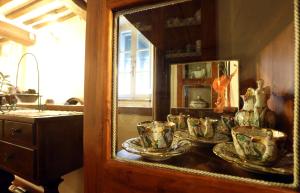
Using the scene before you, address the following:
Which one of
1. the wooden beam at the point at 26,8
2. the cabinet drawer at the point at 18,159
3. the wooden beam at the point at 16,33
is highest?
the wooden beam at the point at 26,8

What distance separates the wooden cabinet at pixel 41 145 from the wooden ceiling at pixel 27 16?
1189 mm

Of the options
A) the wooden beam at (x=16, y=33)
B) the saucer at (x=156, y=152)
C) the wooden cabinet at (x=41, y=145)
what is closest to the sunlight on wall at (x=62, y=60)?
the wooden beam at (x=16, y=33)

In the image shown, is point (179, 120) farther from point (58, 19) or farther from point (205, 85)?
point (58, 19)

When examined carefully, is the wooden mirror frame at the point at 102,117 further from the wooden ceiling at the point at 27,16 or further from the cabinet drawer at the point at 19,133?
the wooden ceiling at the point at 27,16

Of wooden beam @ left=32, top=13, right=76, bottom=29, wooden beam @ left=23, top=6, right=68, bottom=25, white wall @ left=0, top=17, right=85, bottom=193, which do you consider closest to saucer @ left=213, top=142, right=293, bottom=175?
white wall @ left=0, top=17, right=85, bottom=193

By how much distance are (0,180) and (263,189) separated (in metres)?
1.56

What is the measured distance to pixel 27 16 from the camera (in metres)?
2.16

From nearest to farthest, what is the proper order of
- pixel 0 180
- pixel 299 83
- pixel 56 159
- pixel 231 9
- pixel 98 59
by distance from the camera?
1. pixel 299 83
2. pixel 98 59
3. pixel 231 9
4. pixel 56 159
5. pixel 0 180

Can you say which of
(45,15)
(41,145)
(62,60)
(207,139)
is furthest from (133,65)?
(45,15)

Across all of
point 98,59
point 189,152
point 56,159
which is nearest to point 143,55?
point 98,59

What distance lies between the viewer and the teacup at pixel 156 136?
426 mm

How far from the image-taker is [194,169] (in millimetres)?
328

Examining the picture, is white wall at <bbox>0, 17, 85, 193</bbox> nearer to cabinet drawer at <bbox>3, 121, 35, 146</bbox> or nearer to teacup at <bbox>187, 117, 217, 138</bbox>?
cabinet drawer at <bbox>3, 121, 35, 146</bbox>

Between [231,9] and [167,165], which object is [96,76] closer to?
[167,165]
